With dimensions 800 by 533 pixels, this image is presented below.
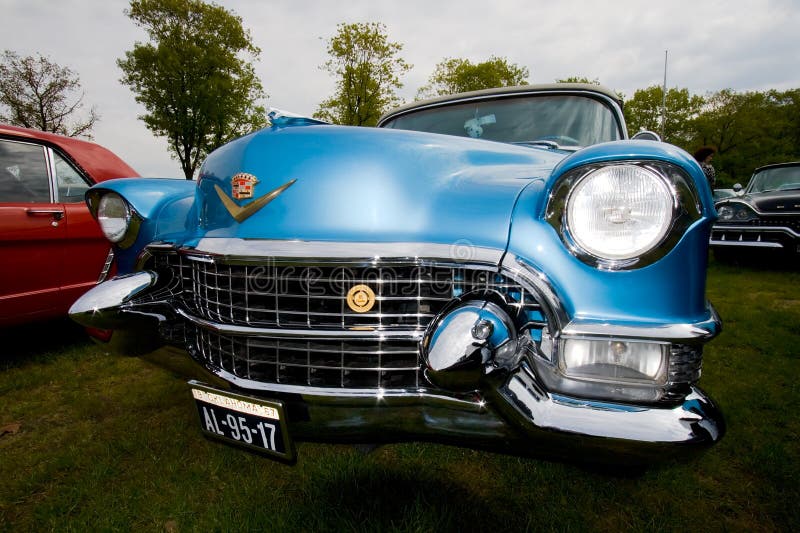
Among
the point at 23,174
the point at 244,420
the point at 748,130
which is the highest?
the point at 748,130

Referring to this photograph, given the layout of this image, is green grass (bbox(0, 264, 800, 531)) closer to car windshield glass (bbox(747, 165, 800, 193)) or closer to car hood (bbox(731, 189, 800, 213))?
car hood (bbox(731, 189, 800, 213))

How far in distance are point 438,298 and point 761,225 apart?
20.6 ft

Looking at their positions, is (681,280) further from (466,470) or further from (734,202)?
(734,202)

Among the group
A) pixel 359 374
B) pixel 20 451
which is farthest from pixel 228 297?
pixel 20 451

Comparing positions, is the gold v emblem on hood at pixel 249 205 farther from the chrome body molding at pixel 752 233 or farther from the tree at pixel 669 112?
the tree at pixel 669 112

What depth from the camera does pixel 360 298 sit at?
4.04ft

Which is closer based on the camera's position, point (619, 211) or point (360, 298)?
point (619, 211)

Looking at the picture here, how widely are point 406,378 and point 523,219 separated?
54 centimetres

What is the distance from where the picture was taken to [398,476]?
1651 millimetres

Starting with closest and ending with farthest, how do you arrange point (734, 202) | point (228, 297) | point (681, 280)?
point (681, 280)
point (228, 297)
point (734, 202)

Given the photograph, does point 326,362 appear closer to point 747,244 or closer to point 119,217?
point 119,217

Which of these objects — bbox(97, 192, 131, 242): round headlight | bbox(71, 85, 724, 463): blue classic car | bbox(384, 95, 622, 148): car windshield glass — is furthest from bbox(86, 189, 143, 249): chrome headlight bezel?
bbox(384, 95, 622, 148): car windshield glass

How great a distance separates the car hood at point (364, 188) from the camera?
1.21 m

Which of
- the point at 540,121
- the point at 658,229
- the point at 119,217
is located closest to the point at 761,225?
the point at 540,121
